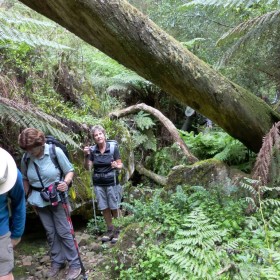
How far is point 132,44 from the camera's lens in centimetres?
282

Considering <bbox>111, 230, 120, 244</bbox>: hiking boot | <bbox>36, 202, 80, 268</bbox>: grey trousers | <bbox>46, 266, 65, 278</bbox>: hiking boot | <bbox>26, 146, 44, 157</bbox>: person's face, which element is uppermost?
<bbox>26, 146, 44, 157</bbox>: person's face

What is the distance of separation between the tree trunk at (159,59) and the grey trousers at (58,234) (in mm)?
1834

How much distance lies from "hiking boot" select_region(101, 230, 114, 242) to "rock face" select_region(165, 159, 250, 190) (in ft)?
3.40

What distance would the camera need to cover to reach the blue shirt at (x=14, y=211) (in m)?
2.58

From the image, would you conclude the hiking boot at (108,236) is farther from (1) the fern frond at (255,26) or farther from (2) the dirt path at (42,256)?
(1) the fern frond at (255,26)

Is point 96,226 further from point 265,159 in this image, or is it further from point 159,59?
point 159,59

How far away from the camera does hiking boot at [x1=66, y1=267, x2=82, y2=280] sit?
3.68 metres

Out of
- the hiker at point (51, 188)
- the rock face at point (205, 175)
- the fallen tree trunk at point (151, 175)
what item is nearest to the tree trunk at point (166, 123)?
the fallen tree trunk at point (151, 175)

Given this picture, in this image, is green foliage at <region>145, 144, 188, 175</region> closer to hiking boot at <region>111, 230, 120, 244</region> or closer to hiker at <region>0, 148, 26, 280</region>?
hiking boot at <region>111, 230, 120, 244</region>

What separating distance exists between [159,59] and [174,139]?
3.63 m

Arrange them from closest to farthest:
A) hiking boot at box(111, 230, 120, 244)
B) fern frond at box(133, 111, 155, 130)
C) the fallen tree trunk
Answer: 1. hiking boot at box(111, 230, 120, 244)
2. the fallen tree trunk
3. fern frond at box(133, 111, 155, 130)

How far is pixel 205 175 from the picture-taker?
14.5 ft

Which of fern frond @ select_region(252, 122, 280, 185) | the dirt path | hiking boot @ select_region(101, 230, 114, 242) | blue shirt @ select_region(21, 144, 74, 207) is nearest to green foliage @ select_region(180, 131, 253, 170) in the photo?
fern frond @ select_region(252, 122, 280, 185)

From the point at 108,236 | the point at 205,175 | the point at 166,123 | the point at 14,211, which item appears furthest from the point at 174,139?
the point at 14,211
